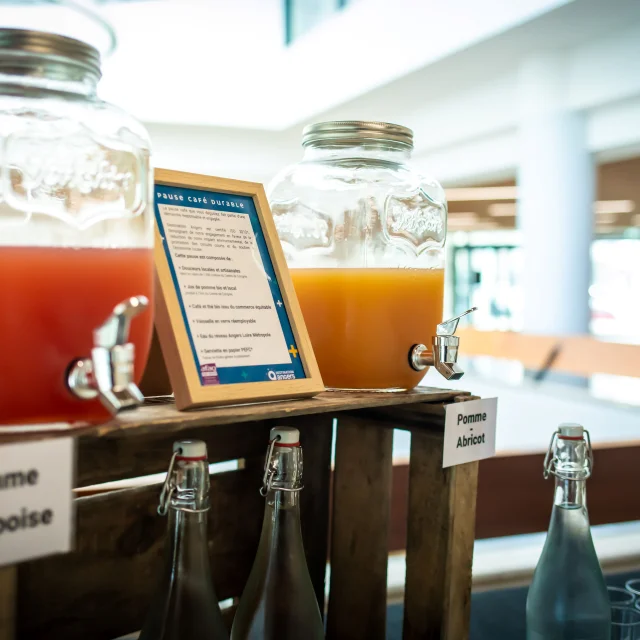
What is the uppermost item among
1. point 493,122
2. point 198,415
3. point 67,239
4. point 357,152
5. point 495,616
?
point 493,122

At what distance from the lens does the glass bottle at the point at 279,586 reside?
80 cm

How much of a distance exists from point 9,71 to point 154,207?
0.18m

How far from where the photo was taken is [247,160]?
8391mm

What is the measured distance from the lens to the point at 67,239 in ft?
1.94

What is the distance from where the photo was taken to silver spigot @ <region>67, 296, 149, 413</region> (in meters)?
0.53

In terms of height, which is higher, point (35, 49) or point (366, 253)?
point (35, 49)

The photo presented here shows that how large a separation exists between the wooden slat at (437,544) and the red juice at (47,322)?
44 centimetres

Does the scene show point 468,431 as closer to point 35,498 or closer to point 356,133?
point 356,133

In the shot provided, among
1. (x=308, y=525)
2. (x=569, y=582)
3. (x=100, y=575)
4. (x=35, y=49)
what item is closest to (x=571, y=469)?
(x=569, y=582)

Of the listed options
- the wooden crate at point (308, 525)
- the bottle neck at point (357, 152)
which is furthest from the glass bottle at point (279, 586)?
the bottle neck at point (357, 152)

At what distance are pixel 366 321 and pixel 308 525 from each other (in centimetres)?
43

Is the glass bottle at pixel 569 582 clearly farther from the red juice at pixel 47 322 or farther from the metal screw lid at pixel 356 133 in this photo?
the red juice at pixel 47 322

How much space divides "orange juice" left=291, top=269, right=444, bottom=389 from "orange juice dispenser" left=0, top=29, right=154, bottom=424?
0.23 meters

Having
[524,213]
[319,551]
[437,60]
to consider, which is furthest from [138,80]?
[319,551]
